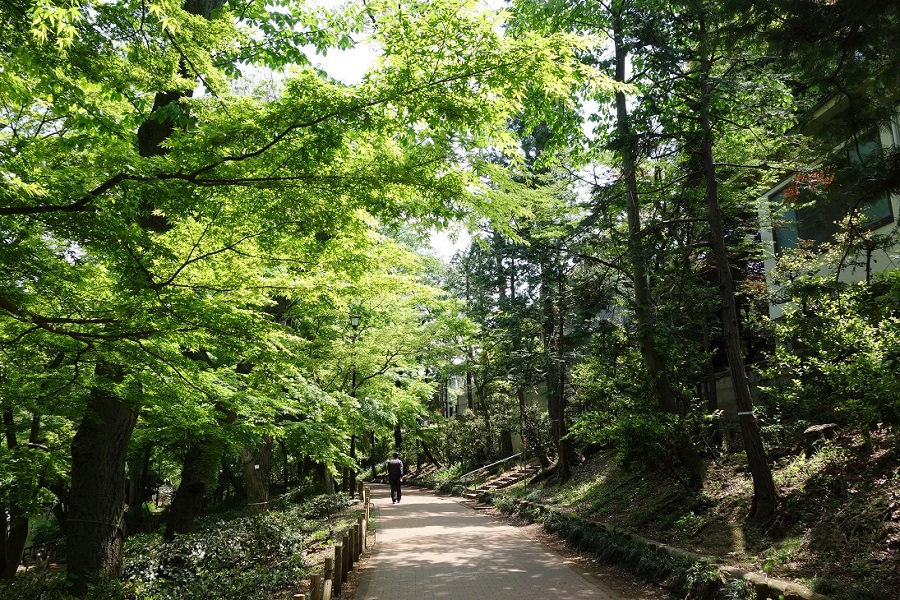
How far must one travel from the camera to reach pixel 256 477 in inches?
656

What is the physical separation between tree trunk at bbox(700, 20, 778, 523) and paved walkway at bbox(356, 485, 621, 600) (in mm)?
2880

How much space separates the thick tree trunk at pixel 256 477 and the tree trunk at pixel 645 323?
10153 mm

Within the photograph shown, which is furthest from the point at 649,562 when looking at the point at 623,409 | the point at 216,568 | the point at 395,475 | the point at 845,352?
the point at 395,475

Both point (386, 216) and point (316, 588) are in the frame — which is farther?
point (316, 588)

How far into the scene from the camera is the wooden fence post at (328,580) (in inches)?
277

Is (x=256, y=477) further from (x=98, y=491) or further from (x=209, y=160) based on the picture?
(x=209, y=160)

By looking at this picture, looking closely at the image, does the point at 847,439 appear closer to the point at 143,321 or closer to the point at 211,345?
the point at 211,345

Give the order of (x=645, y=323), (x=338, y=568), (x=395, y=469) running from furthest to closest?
(x=395, y=469)
(x=645, y=323)
(x=338, y=568)

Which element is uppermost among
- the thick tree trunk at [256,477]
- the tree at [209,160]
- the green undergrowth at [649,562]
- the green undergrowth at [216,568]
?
the tree at [209,160]

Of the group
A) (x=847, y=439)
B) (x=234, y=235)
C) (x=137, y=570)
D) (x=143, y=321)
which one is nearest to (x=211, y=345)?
(x=143, y=321)

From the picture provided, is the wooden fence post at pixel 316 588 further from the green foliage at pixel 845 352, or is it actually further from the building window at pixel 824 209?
the building window at pixel 824 209

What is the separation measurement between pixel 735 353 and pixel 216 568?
9.89 m

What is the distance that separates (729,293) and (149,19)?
30.1 feet

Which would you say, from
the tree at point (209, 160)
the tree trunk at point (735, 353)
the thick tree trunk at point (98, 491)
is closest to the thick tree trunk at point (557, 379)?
the tree trunk at point (735, 353)
